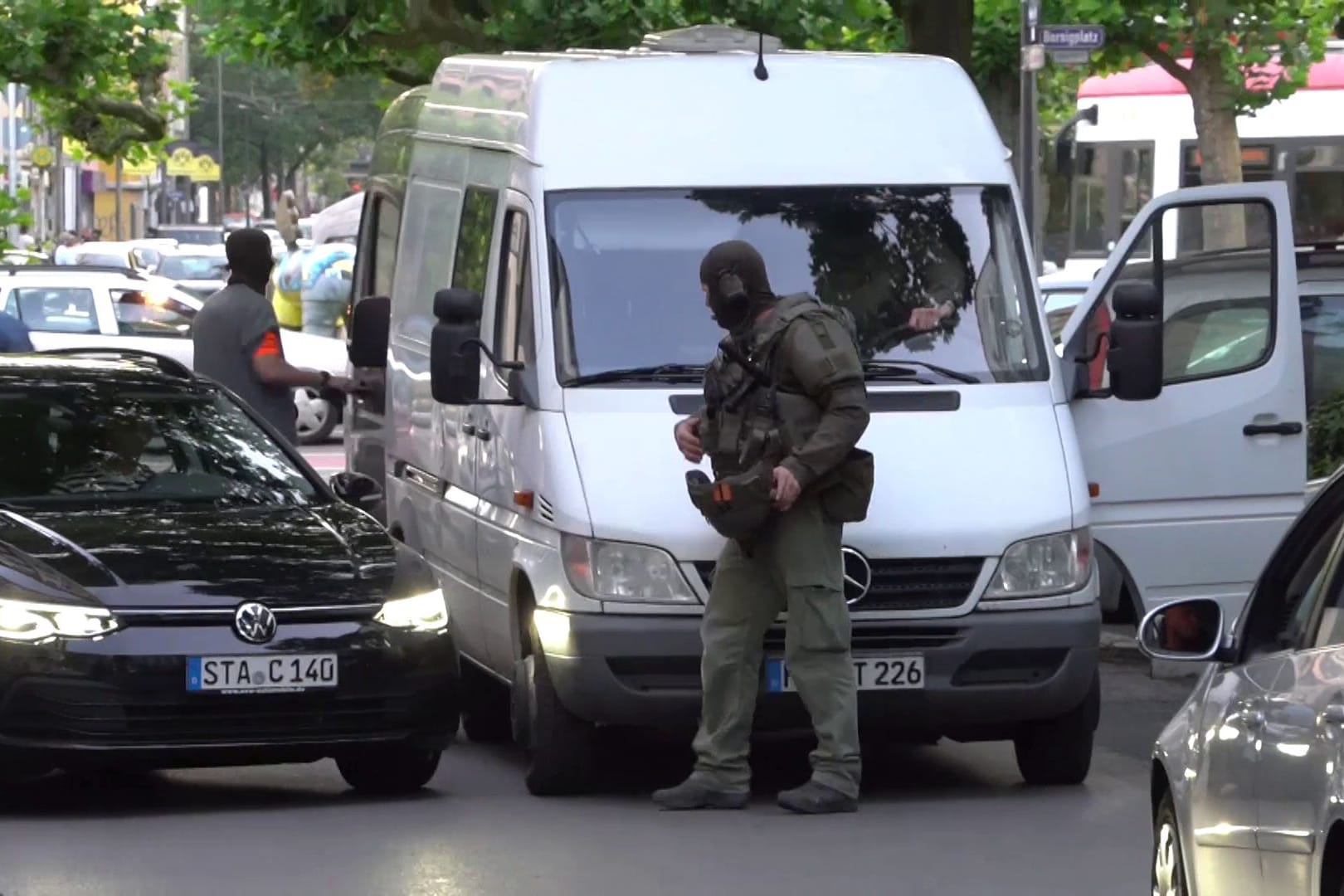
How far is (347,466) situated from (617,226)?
4600 mm

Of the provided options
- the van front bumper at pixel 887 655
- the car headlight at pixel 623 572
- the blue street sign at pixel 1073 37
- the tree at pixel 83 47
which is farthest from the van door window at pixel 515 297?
the tree at pixel 83 47

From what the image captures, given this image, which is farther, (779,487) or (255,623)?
(255,623)

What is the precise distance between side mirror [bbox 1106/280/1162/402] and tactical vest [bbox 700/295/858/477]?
1.36 m

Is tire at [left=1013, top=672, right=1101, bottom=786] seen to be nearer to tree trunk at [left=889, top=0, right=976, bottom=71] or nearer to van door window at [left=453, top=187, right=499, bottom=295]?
van door window at [left=453, top=187, right=499, bottom=295]

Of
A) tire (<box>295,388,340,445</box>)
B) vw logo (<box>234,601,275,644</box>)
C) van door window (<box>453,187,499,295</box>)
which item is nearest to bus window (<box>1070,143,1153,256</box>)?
tire (<box>295,388,340,445</box>)

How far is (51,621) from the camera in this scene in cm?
905

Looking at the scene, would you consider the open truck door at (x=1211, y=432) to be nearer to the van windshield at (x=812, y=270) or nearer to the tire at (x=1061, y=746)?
the van windshield at (x=812, y=270)


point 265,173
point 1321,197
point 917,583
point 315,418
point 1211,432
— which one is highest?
point 1211,432

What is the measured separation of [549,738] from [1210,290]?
3.60 meters

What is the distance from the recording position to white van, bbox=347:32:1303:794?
9.47 m

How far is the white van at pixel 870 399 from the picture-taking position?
31.1 ft

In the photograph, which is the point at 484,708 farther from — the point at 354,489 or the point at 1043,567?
the point at 1043,567

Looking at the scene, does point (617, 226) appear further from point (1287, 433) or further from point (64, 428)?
point (1287, 433)

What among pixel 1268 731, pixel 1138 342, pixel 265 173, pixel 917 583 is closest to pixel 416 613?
pixel 917 583
